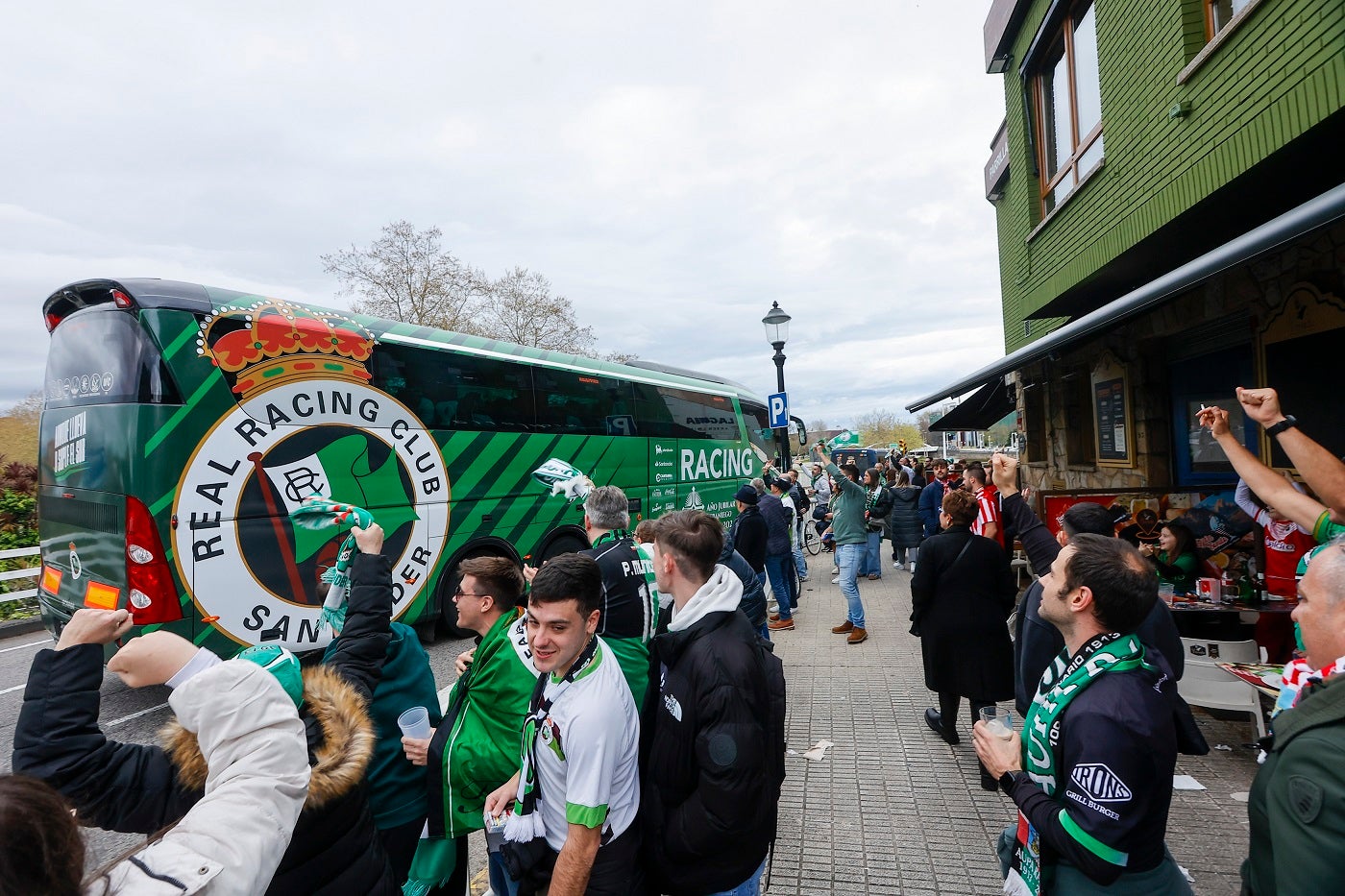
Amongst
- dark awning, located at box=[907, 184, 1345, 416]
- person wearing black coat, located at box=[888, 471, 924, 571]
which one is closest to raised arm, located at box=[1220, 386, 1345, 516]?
dark awning, located at box=[907, 184, 1345, 416]

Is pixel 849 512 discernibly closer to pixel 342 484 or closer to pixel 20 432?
pixel 342 484

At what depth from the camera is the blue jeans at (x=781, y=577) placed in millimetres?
8352

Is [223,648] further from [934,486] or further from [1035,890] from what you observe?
[934,486]

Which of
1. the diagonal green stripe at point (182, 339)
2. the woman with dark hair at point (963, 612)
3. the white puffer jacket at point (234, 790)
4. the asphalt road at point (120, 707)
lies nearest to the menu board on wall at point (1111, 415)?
the woman with dark hair at point (963, 612)

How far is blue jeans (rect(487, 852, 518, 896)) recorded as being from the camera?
2412mm

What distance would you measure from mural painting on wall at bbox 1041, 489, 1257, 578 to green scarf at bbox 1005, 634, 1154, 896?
4.37m

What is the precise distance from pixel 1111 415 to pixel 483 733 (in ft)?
30.7

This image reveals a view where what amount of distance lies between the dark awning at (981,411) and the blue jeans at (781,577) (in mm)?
5290

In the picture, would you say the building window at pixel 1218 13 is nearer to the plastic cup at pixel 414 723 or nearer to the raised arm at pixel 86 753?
the plastic cup at pixel 414 723

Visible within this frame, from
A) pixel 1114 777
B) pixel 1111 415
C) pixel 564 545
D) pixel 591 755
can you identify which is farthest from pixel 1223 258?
pixel 564 545

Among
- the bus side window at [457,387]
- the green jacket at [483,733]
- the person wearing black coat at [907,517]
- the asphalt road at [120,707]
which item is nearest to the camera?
the green jacket at [483,733]

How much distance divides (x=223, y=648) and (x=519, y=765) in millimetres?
4649

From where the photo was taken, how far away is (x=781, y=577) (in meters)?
8.55

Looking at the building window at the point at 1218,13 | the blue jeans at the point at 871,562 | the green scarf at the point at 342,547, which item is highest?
the building window at the point at 1218,13
